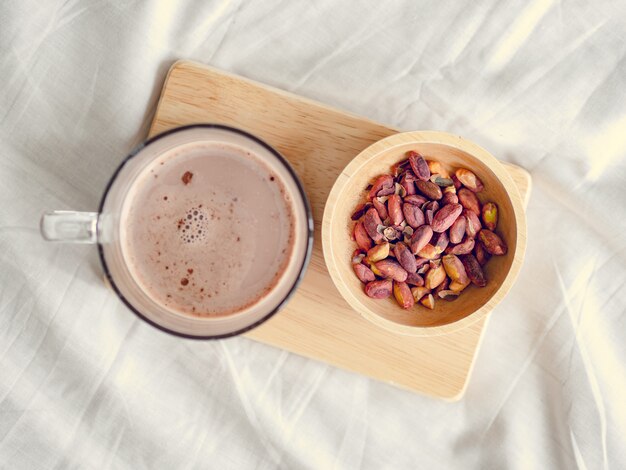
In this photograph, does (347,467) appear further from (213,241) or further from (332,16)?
(332,16)

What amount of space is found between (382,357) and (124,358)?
34cm

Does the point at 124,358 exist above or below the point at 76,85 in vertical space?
below

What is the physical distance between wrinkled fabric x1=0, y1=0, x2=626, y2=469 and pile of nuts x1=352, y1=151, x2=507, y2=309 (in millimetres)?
116

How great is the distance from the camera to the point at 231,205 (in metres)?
0.79

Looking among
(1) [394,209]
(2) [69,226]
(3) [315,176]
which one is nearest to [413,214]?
(1) [394,209]

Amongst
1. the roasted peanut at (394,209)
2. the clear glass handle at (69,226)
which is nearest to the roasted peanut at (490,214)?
the roasted peanut at (394,209)

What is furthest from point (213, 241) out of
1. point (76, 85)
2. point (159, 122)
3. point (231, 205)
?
point (76, 85)

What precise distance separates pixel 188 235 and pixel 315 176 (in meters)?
0.17

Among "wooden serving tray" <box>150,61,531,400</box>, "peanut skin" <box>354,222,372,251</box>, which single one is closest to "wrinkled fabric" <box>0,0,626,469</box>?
"wooden serving tray" <box>150,61,531,400</box>

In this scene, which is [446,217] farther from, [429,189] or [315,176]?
[315,176]

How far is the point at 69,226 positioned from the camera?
717mm

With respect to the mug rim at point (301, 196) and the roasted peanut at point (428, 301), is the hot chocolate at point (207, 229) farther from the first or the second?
the roasted peanut at point (428, 301)

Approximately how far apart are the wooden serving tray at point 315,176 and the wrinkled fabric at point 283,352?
68 millimetres

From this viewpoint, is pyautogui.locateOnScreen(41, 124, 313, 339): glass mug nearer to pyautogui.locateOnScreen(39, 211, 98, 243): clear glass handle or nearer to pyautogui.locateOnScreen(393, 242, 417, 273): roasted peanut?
pyautogui.locateOnScreen(39, 211, 98, 243): clear glass handle
